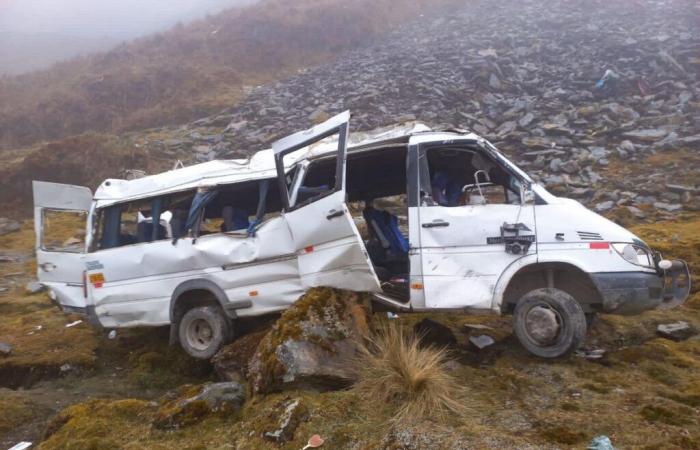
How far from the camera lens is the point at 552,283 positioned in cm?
522

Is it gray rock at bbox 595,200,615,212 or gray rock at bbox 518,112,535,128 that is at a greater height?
gray rock at bbox 518,112,535,128

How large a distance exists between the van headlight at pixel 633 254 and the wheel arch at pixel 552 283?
1.23ft

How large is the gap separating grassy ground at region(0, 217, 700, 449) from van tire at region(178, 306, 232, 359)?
0.94 feet

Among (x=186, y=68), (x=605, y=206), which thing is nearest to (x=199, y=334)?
(x=605, y=206)

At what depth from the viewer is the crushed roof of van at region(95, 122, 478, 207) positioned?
6.09 m

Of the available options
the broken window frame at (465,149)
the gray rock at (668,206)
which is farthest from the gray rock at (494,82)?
the broken window frame at (465,149)

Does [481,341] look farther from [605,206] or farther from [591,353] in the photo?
[605,206]

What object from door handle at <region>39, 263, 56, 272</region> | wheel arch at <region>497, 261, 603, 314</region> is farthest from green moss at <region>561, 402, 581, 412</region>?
door handle at <region>39, 263, 56, 272</region>

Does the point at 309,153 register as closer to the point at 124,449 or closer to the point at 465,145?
the point at 465,145

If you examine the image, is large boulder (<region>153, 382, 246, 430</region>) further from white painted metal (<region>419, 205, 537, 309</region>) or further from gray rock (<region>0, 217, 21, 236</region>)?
gray rock (<region>0, 217, 21, 236</region>)

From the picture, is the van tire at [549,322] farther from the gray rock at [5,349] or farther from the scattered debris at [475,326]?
the gray rock at [5,349]

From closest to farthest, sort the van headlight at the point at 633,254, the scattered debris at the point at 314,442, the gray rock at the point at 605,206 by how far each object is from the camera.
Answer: the scattered debris at the point at 314,442
the van headlight at the point at 633,254
the gray rock at the point at 605,206

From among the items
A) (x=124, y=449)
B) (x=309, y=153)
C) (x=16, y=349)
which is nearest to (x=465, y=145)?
(x=309, y=153)

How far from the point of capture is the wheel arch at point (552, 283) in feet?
16.7
